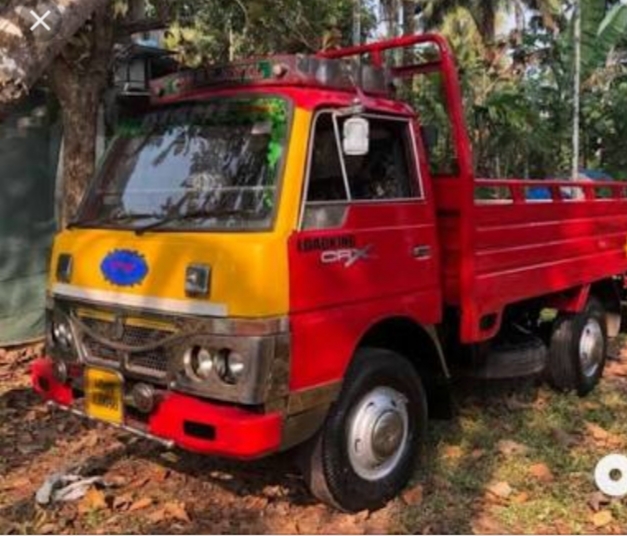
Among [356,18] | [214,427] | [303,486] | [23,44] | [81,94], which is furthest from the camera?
[356,18]

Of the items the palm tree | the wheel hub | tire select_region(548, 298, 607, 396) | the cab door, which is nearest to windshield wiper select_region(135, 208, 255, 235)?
the cab door

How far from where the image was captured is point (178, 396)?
399 cm

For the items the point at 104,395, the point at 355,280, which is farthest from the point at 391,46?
the point at 104,395

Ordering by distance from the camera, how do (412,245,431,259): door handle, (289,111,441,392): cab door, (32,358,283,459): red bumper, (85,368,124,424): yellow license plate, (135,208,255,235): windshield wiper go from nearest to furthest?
(32,358,283,459): red bumper
(289,111,441,392): cab door
(135,208,255,235): windshield wiper
(85,368,124,424): yellow license plate
(412,245,431,259): door handle

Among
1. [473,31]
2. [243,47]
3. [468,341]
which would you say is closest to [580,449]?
[468,341]

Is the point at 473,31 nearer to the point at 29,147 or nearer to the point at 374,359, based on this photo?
the point at 29,147

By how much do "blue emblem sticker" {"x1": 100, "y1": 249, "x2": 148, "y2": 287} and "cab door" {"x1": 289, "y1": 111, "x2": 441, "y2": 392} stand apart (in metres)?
0.77

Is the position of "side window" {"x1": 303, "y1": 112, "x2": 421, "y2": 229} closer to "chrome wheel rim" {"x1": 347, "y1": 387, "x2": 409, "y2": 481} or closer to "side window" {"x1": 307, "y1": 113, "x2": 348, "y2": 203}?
"side window" {"x1": 307, "y1": 113, "x2": 348, "y2": 203}

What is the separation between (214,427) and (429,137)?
226 centimetres

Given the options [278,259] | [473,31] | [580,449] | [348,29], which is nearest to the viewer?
[278,259]

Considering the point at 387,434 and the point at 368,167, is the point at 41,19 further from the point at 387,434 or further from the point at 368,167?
the point at 387,434

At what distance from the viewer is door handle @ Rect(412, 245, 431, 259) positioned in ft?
15.4

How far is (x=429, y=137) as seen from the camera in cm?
511

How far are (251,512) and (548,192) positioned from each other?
10.6 ft
